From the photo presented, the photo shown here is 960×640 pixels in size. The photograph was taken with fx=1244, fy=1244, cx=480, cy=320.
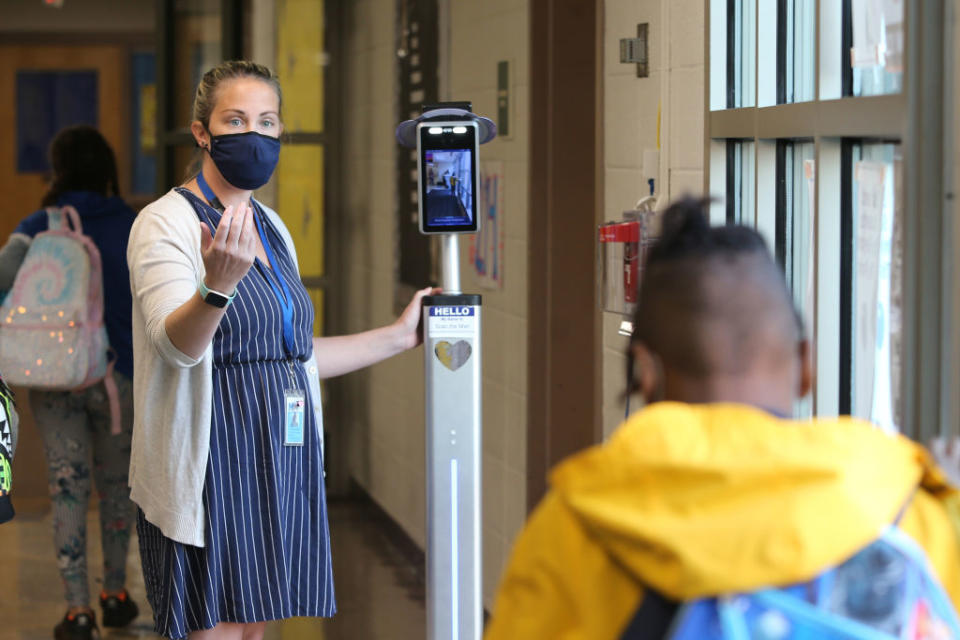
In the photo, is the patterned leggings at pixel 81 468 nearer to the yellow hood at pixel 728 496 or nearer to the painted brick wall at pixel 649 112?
the painted brick wall at pixel 649 112

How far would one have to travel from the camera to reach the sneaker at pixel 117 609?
3912 millimetres

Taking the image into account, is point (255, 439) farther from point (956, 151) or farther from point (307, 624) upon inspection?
point (307, 624)

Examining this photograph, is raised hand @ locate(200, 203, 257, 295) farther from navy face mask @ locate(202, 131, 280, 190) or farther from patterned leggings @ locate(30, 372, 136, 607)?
patterned leggings @ locate(30, 372, 136, 607)

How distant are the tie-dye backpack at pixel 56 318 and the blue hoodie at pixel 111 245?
4cm

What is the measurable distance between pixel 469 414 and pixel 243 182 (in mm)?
600

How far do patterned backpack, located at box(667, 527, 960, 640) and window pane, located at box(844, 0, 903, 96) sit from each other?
759 millimetres

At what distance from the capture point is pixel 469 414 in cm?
230

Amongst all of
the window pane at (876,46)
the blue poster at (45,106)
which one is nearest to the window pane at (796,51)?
the window pane at (876,46)

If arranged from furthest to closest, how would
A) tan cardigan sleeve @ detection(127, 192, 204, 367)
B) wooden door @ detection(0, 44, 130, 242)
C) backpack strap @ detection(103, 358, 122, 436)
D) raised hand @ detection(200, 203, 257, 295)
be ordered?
wooden door @ detection(0, 44, 130, 242)
backpack strap @ detection(103, 358, 122, 436)
tan cardigan sleeve @ detection(127, 192, 204, 367)
raised hand @ detection(200, 203, 257, 295)

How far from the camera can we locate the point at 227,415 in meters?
2.21

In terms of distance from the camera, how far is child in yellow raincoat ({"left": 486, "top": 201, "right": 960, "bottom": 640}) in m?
0.96

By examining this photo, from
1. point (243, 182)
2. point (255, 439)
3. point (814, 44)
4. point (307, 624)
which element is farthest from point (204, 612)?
point (307, 624)

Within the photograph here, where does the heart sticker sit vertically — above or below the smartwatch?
below

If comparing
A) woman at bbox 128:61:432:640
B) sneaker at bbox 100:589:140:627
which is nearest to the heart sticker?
woman at bbox 128:61:432:640
